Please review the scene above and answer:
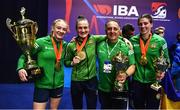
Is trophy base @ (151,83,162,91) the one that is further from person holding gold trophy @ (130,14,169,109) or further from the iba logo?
the iba logo

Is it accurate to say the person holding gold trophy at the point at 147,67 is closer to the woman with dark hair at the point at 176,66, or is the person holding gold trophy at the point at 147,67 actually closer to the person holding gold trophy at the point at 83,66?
the person holding gold trophy at the point at 83,66

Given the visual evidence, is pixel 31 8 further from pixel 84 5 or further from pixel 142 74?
pixel 142 74

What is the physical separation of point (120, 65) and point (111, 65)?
0.14 meters

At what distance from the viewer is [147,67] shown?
375 cm

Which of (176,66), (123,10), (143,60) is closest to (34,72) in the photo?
(143,60)

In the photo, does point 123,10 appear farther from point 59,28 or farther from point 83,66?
point 59,28

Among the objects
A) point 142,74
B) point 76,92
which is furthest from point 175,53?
point 76,92

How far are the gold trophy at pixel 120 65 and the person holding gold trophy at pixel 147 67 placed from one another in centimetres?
25

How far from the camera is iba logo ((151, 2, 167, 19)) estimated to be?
687 cm

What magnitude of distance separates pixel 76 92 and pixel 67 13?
327cm

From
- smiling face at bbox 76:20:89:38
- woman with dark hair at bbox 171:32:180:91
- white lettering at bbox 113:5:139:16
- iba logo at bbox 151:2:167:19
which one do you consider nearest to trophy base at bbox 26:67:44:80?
smiling face at bbox 76:20:89:38

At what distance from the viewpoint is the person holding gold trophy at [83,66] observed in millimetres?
3656

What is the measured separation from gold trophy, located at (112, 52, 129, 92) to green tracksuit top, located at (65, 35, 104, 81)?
28cm

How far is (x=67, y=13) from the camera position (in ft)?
22.1
